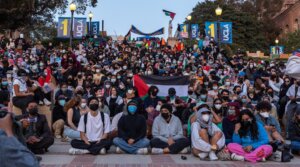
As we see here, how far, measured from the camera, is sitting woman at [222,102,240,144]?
1201 centimetres

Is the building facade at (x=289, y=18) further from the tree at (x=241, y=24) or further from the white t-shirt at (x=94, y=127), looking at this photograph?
the white t-shirt at (x=94, y=127)

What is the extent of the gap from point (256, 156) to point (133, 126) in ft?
10.1

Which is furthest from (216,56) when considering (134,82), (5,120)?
(5,120)

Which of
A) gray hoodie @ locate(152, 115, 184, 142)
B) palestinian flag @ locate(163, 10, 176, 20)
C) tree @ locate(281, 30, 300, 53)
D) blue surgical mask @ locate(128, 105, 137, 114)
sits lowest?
gray hoodie @ locate(152, 115, 184, 142)

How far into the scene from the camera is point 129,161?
35.1ft

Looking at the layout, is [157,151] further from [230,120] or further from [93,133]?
[230,120]

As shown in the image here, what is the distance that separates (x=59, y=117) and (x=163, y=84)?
4.23 meters

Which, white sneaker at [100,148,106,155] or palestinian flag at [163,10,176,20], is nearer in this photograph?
white sneaker at [100,148,106,155]

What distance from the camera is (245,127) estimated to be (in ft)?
37.0

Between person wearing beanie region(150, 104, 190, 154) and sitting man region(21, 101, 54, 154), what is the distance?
8.23 feet

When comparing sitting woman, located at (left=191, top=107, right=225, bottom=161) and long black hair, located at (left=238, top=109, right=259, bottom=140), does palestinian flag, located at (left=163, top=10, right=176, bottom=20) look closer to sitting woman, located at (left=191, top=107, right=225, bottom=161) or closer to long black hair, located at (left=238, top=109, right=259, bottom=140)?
sitting woman, located at (left=191, top=107, right=225, bottom=161)

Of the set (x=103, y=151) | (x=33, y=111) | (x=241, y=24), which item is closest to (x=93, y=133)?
(x=103, y=151)

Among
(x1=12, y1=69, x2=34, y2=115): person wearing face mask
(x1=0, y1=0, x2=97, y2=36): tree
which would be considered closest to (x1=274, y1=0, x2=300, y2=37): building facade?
(x1=0, y1=0, x2=97, y2=36): tree

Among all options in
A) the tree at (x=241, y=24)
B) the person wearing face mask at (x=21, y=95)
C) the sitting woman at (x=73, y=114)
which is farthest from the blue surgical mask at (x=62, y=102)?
the tree at (x=241, y=24)
